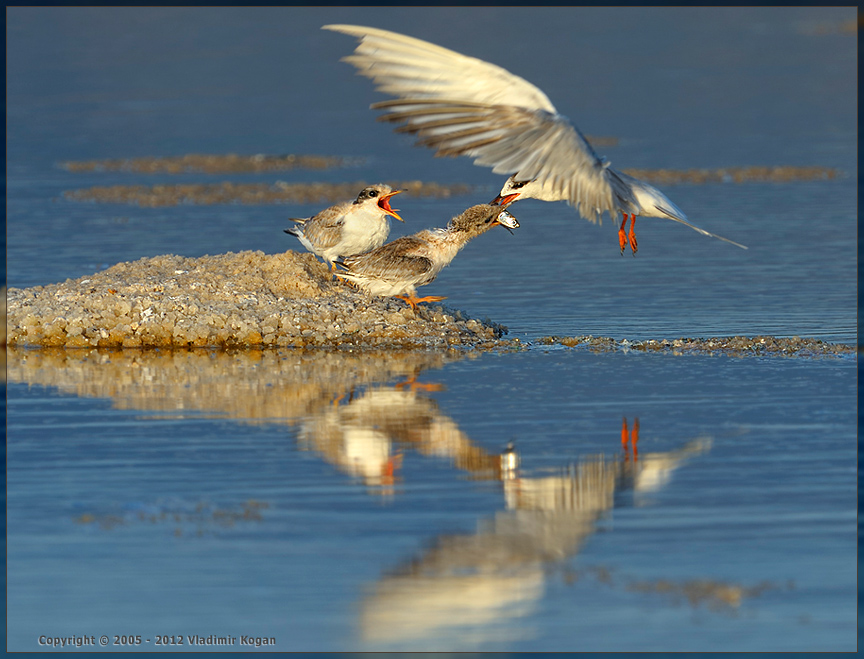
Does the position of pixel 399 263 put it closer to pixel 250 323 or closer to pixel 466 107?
pixel 250 323

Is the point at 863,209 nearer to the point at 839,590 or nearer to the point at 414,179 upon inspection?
the point at 414,179

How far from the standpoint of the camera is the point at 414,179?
2527 centimetres

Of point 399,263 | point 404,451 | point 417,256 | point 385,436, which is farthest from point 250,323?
point 404,451

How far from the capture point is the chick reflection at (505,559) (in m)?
6.34

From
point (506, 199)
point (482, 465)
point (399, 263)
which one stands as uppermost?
point (506, 199)

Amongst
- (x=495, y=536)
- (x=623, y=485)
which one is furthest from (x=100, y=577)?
(x=623, y=485)

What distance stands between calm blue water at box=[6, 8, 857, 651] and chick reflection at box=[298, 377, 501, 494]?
0.03 meters

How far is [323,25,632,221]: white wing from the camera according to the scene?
9.56 meters

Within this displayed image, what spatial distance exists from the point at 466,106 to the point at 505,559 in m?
3.58

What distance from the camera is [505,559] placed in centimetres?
704

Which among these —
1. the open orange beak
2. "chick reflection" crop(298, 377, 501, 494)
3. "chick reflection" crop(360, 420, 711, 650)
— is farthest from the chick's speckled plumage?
"chick reflection" crop(360, 420, 711, 650)

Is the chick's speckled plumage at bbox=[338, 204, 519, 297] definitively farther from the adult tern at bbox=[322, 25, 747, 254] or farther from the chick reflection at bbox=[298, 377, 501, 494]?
the adult tern at bbox=[322, 25, 747, 254]

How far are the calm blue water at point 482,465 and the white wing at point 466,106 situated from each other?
1709 mm

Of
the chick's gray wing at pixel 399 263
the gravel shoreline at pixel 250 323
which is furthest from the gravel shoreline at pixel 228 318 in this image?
the chick's gray wing at pixel 399 263
